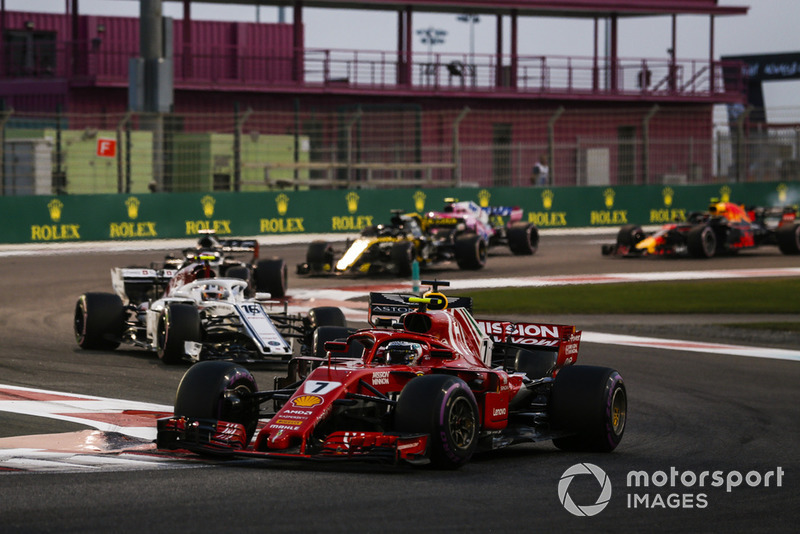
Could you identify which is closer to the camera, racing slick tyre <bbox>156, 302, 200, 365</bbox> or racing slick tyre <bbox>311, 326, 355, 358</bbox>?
racing slick tyre <bbox>311, 326, 355, 358</bbox>

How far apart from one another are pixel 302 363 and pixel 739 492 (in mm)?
3819

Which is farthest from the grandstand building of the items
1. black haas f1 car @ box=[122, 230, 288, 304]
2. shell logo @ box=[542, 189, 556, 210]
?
black haas f1 car @ box=[122, 230, 288, 304]

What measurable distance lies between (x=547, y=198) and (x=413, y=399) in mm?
29964

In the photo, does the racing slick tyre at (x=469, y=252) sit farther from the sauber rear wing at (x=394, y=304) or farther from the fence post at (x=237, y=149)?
the sauber rear wing at (x=394, y=304)

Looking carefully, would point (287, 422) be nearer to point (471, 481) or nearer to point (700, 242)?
point (471, 481)

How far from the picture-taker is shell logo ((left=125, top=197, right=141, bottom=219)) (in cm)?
3211

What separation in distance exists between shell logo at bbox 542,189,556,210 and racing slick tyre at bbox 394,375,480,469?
2950cm

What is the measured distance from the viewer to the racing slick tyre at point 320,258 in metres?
26.0

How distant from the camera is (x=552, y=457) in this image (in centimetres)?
1033

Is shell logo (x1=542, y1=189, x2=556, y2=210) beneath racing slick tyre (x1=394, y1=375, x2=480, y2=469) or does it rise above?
above

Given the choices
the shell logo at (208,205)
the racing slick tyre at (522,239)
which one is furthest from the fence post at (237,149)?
the racing slick tyre at (522,239)

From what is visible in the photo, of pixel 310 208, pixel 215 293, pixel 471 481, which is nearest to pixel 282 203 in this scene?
pixel 310 208

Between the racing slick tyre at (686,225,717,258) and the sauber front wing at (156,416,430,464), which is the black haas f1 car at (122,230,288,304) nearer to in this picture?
the sauber front wing at (156,416,430,464)

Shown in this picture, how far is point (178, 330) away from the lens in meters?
14.7
